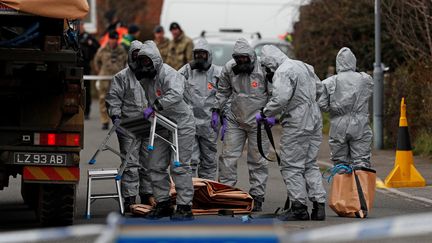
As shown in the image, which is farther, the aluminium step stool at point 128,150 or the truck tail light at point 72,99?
the aluminium step stool at point 128,150

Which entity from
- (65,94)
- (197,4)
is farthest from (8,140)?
(197,4)

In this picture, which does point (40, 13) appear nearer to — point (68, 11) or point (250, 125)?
point (68, 11)

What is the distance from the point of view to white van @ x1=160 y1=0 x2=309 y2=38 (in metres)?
26.8

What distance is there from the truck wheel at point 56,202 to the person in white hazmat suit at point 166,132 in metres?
1.02

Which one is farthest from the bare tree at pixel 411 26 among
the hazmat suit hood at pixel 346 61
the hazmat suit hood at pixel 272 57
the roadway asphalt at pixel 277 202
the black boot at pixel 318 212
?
the black boot at pixel 318 212

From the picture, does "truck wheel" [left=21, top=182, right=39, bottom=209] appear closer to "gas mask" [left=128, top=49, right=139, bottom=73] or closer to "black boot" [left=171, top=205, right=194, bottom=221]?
"black boot" [left=171, top=205, right=194, bottom=221]

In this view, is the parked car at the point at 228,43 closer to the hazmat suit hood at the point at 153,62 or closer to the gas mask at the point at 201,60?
the gas mask at the point at 201,60

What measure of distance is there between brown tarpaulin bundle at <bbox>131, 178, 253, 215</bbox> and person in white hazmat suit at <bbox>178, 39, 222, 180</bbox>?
136 cm

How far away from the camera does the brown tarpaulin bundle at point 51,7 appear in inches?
419

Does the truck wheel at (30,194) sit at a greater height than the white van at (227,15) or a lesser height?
lesser

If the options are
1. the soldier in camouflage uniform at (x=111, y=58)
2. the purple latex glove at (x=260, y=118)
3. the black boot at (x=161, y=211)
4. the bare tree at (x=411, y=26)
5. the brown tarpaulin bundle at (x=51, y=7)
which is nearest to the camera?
the brown tarpaulin bundle at (x=51, y=7)

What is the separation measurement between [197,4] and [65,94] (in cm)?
1595

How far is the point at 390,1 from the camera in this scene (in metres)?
19.7

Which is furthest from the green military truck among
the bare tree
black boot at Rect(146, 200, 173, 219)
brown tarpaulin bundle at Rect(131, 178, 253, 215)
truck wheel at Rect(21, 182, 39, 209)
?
the bare tree
